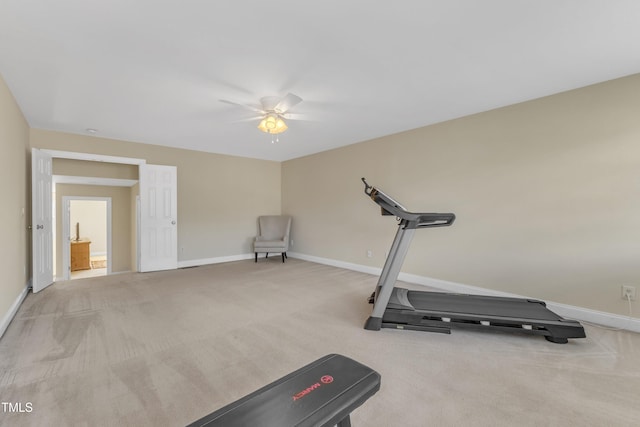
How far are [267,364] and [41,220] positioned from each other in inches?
159

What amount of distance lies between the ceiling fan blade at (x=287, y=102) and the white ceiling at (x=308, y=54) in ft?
0.25

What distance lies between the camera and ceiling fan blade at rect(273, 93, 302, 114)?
286cm

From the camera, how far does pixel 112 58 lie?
223 centimetres

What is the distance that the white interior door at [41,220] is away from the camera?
359 centimetres

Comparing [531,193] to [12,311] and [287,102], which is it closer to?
[287,102]

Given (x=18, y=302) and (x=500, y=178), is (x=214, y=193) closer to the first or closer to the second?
(x=18, y=302)

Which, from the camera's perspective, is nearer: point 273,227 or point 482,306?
point 482,306

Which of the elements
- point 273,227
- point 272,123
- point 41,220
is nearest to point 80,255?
point 41,220

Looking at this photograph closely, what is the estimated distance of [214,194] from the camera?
18.9ft

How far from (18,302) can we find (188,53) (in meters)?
3.47

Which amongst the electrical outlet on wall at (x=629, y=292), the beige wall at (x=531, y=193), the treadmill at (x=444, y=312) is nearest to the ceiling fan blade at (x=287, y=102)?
the treadmill at (x=444, y=312)

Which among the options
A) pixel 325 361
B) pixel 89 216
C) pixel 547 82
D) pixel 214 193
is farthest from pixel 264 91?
pixel 89 216

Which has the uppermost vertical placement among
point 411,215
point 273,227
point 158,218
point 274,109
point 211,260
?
point 274,109

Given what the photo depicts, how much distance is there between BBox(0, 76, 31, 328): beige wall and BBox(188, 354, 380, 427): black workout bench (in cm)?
294
